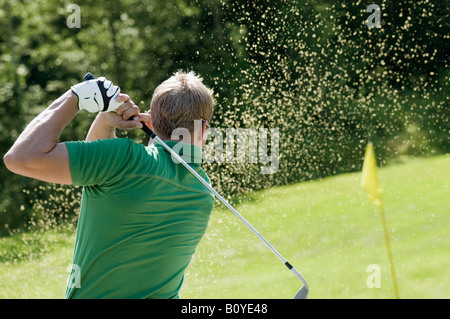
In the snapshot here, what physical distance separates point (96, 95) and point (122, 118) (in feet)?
0.45

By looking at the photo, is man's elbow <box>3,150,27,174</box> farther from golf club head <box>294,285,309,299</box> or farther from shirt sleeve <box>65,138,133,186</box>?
golf club head <box>294,285,309,299</box>

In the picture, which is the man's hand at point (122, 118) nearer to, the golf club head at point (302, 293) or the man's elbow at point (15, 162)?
the man's elbow at point (15, 162)

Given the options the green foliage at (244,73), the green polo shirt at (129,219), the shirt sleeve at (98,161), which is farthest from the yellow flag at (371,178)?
the green foliage at (244,73)

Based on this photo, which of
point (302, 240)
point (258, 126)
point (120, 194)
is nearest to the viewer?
point (120, 194)

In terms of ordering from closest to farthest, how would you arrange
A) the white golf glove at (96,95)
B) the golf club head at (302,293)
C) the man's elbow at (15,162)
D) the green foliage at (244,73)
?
1. the man's elbow at (15,162)
2. the white golf glove at (96,95)
3. the golf club head at (302,293)
4. the green foliage at (244,73)

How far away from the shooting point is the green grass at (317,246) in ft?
16.9

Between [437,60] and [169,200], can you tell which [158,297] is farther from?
[437,60]

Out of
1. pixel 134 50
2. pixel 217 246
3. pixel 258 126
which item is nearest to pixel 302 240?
pixel 217 246

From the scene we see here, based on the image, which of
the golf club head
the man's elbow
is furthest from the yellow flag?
the man's elbow

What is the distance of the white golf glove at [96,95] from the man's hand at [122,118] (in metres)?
0.02

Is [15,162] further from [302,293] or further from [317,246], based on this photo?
[317,246]

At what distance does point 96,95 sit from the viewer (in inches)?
61.6

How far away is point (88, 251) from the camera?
1.48m

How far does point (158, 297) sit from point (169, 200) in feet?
0.82
